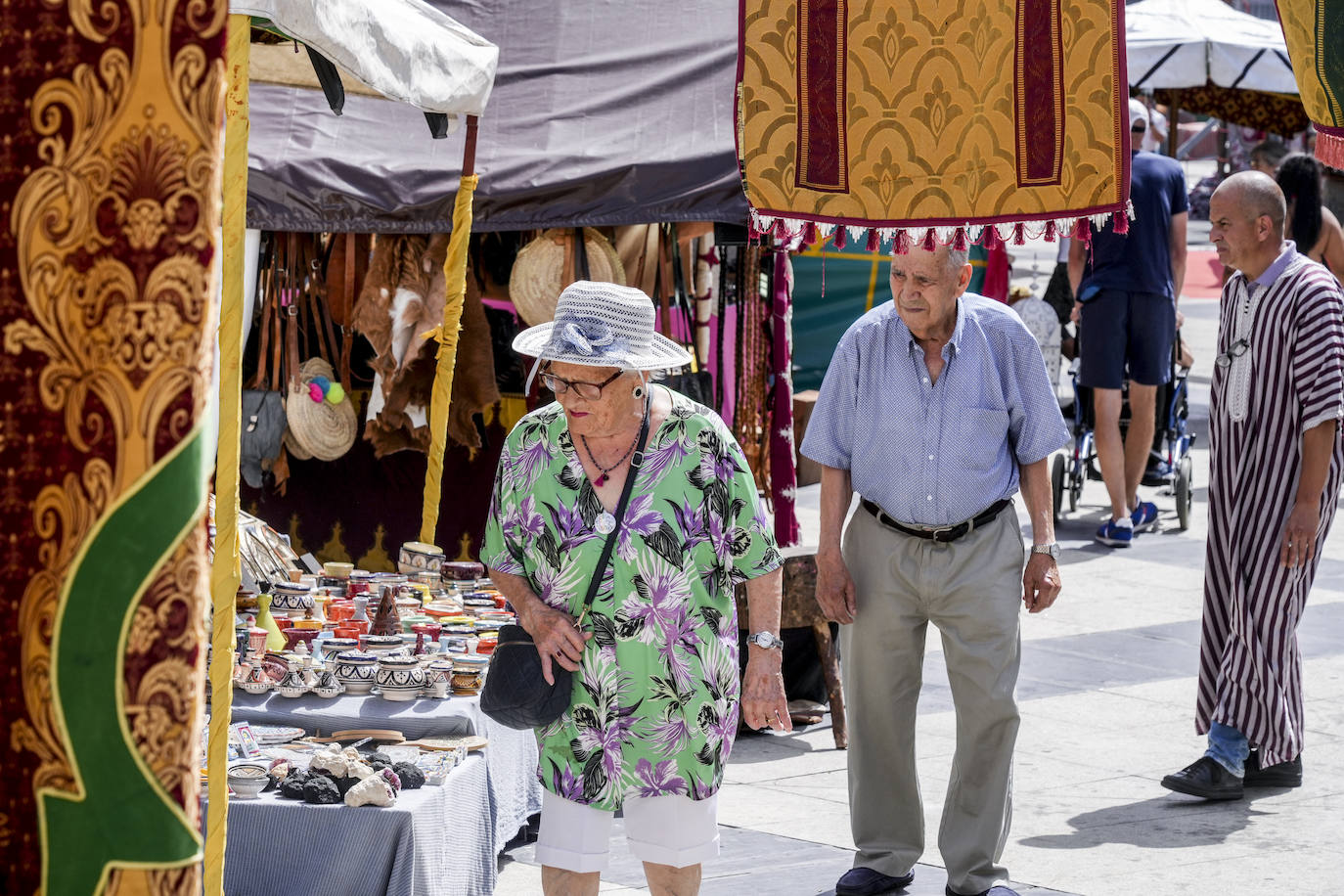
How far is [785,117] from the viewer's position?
181 inches

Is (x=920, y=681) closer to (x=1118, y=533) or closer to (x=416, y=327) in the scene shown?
(x=416, y=327)

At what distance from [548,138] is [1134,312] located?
12.0 ft

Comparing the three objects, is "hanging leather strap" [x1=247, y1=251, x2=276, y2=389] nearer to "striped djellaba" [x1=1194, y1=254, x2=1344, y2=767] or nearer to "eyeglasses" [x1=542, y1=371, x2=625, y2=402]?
"striped djellaba" [x1=1194, y1=254, x2=1344, y2=767]

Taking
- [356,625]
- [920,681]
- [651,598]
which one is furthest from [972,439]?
[356,625]

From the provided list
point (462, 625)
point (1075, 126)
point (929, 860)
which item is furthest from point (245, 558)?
point (1075, 126)

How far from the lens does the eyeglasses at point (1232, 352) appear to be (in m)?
5.89

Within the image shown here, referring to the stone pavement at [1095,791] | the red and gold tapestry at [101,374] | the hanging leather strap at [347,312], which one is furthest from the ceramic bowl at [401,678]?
the hanging leather strap at [347,312]

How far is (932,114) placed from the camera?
4539mm

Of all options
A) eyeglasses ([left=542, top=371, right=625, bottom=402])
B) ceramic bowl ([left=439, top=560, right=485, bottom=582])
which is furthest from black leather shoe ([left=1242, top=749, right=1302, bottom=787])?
eyeglasses ([left=542, top=371, right=625, bottom=402])

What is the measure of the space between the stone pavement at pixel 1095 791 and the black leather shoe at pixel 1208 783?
46 millimetres

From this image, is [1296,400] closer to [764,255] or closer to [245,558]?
[764,255]

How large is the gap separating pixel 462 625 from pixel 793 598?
1383 millimetres

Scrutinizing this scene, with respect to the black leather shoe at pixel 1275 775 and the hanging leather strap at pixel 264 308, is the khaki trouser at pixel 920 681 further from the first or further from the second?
the hanging leather strap at pixel 264 308

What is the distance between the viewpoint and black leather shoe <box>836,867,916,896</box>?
511 centimetres
